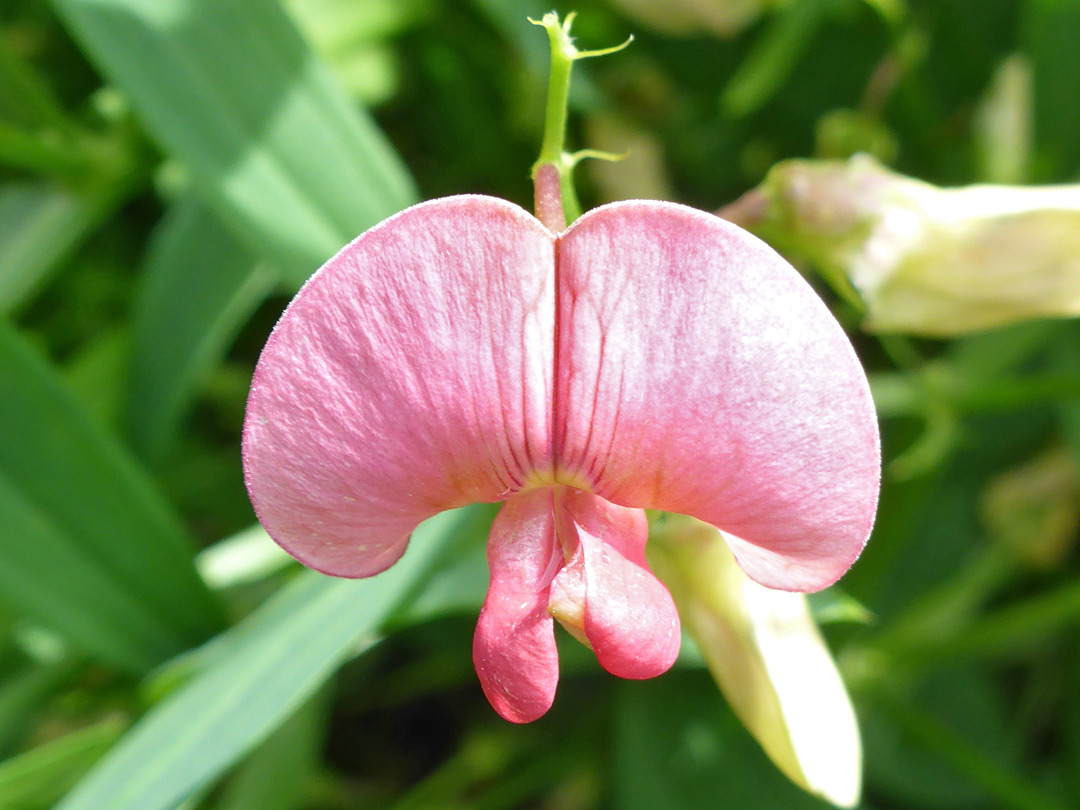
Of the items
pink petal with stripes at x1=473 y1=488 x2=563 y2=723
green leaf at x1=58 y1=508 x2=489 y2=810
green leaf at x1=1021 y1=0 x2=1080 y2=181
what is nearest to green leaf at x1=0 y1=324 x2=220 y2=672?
green leaf at x1=58 y1=508 x2=489 y2=810

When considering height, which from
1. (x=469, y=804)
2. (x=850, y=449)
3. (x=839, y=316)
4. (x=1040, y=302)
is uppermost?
(x=850, y=449)

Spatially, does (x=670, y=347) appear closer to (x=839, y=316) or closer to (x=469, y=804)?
(x=839, y=316)

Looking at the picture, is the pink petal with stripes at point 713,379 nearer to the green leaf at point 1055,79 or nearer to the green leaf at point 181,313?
the green leaf at point 181,313

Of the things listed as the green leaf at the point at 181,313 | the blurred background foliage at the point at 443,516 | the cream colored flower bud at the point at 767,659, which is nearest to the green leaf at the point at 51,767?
the blurred background foliage at the point at 443,516

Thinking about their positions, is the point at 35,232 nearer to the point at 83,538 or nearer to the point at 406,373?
the point at 83,538

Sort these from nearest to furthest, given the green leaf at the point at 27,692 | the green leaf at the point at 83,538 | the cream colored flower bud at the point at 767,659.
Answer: the cream colored flower bud at the point at 767,659 → the green leaf at the point at 83,538 → the green leaf at the point at 27,692

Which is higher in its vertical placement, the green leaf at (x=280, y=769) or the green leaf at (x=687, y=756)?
the green leaf at (x=280, y=769)

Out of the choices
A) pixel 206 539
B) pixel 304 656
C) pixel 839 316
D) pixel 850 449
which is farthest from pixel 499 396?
pixel 206 539

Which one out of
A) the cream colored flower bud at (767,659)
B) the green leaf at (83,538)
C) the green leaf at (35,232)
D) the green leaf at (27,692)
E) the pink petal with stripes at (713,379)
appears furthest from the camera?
the green leaf at (35,232)
